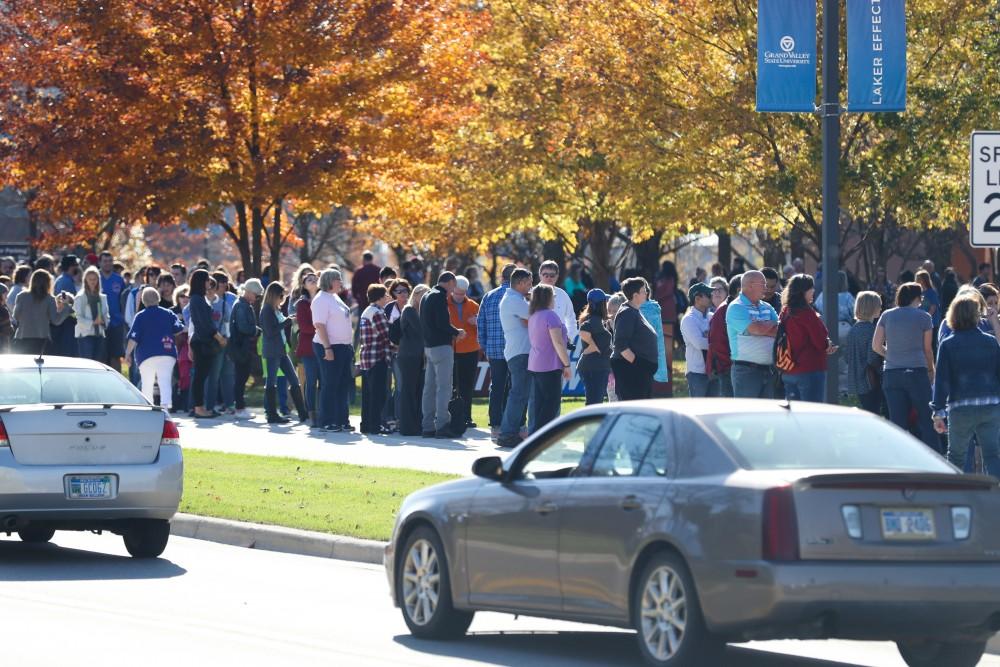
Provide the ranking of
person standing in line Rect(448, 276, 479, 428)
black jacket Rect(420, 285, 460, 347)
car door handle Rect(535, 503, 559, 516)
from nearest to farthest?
car door handle Rect(535, 503, 559, 516) < black jacket Rect(420, 285, 460, 347) < person standing in line Rect(448, 276, 479, 428)

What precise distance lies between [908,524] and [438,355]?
13.9 meters

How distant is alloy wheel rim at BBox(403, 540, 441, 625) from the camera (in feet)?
35.5

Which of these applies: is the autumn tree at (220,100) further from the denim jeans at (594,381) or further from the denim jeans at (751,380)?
the denim jeans at (751,380)

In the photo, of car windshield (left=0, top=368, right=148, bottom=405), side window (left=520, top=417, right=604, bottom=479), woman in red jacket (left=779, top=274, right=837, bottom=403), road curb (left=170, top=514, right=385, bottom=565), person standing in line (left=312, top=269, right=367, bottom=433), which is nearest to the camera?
side window (left=520, top=417, right=604, bottom=479)

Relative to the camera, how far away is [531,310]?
20500mm

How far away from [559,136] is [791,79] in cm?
2199

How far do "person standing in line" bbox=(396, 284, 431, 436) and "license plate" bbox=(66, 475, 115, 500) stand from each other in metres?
9.27

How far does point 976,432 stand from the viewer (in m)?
15.0

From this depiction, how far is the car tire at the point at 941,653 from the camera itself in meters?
9.72

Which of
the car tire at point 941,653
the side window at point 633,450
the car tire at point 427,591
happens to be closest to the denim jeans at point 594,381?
the car tire at point 427,591

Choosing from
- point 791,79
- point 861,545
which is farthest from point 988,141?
point 861,545

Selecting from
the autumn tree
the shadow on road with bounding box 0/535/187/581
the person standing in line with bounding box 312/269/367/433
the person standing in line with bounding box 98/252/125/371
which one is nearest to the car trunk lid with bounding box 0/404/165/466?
the shadow on road with bounding box 0/535/187/581

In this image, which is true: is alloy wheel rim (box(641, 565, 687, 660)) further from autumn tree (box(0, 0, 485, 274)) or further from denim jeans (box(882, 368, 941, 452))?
autumn tree (box(0, 0, 485, 274))

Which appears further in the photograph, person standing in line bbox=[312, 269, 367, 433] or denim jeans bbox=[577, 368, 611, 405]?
person standing in line bbox=[312, 269, 367, 433]
